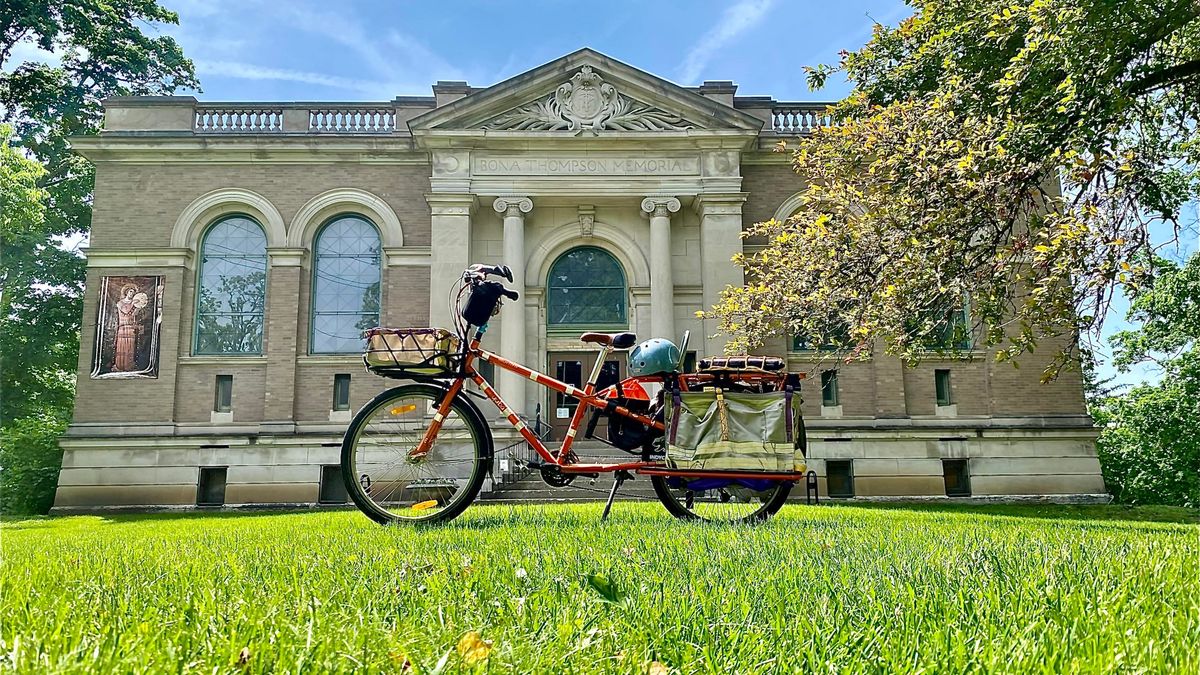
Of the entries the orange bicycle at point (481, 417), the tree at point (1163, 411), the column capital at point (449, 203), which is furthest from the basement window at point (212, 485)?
the tree at point (1163, 411)

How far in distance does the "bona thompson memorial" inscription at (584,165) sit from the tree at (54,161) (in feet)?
44.2

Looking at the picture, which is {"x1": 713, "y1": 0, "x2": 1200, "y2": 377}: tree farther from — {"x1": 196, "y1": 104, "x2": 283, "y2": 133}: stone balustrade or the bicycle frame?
{"x1": 196, "y1": 104, "x2": 283, "y2": 133}: stone balustrade

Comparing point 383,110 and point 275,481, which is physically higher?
point 383,110

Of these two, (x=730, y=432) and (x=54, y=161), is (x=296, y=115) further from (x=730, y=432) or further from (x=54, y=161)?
(x=730, y=432)

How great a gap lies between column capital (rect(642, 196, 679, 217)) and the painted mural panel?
13567 millimetres

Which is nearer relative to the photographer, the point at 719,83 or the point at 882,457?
the point at 882,457

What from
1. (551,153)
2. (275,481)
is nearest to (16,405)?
(275,481)

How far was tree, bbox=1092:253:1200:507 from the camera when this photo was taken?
27750 millimetres

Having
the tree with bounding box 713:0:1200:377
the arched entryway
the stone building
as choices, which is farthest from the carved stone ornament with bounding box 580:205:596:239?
the tree with bounding box 713:0:1200:377

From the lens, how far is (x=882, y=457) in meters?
21.5

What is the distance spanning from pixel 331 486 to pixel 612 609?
810 inches

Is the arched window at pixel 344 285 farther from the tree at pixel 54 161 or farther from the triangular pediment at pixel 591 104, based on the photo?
the tree at pixel 54 161

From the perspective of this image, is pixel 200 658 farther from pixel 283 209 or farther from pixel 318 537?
pixel 283 209

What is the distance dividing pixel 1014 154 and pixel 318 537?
785 cm
